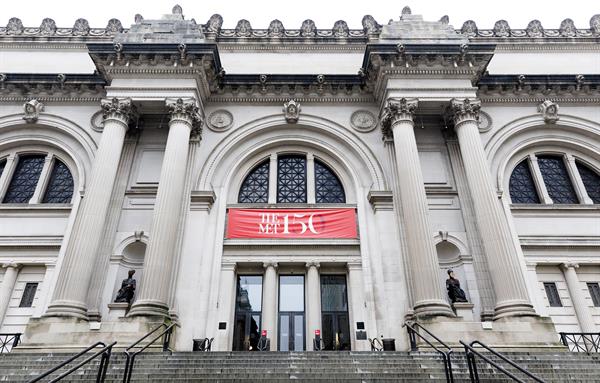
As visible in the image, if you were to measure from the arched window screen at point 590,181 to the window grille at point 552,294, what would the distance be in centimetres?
491

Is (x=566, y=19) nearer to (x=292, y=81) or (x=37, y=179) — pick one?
(x=292, y=81)

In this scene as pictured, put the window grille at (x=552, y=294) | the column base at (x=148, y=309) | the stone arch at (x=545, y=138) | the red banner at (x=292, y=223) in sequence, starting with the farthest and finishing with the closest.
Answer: the stone arch at (x=545, y=138)
the red banner at (x=292, y=223)
the window grille at (x=552, y=294)
the column base at (x=148, y=309)

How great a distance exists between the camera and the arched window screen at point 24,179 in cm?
1708

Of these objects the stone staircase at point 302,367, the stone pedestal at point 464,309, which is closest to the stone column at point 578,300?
the stone pedestal at point 464,309

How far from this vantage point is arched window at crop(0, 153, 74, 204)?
16984mm

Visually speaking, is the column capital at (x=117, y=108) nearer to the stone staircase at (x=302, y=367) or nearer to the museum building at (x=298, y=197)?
the museum building at (x=298, y=197)

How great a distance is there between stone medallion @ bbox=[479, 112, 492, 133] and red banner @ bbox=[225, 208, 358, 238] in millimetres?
7368

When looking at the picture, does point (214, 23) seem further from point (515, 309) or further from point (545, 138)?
point (515, 309)

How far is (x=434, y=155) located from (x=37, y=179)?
18253mm

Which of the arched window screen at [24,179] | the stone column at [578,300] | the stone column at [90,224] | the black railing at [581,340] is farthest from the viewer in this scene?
the arched window screen at [24,179]

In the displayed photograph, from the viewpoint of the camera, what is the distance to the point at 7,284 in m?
14.9

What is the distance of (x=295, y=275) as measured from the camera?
622 inches

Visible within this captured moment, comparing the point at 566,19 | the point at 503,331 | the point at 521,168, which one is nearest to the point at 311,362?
the point at 503,331

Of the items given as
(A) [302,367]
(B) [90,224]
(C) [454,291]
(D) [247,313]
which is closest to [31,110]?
(B) [90,224]
